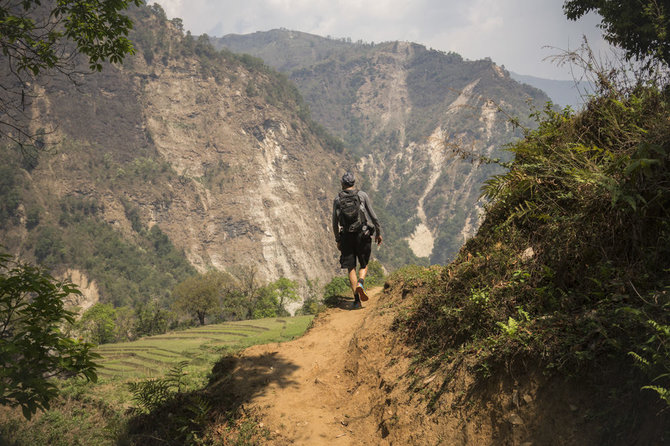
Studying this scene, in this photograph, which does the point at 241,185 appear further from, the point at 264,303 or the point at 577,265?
the point at 577,265

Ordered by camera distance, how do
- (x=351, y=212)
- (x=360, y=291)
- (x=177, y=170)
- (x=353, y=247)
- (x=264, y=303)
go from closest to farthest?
1. (x=351, y=212)
2. (x=353, y=247)
3. (x=360, y=291)
4. (x=264, y=303)
5. (x=177, y=170)

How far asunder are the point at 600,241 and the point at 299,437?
3.15 metres

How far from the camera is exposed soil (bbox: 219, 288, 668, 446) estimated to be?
238cm

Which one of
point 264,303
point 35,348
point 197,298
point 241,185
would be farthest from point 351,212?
point 241,185

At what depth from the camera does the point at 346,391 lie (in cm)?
451

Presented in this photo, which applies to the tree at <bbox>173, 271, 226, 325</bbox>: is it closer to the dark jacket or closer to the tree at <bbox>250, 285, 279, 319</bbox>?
the tree at <bbox>250, 285, 279, 319</bbox>

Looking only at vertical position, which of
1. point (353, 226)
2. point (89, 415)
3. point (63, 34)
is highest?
point (63, 34)

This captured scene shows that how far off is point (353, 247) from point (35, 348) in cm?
455

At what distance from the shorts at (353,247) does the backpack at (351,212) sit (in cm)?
14

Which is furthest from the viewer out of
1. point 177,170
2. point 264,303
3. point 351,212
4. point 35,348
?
point 177,170

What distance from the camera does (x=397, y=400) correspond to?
3.61 meters

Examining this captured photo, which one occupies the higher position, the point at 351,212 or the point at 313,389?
the point at 351,212

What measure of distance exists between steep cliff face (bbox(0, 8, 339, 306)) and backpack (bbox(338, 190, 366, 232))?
108 metres

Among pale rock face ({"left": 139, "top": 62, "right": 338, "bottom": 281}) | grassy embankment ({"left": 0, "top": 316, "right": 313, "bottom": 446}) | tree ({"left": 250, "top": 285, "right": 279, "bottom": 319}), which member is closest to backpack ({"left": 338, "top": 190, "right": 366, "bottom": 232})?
grassy embankment ({"left": 0, "top": 316, "right": 313, "bottom": 446})
